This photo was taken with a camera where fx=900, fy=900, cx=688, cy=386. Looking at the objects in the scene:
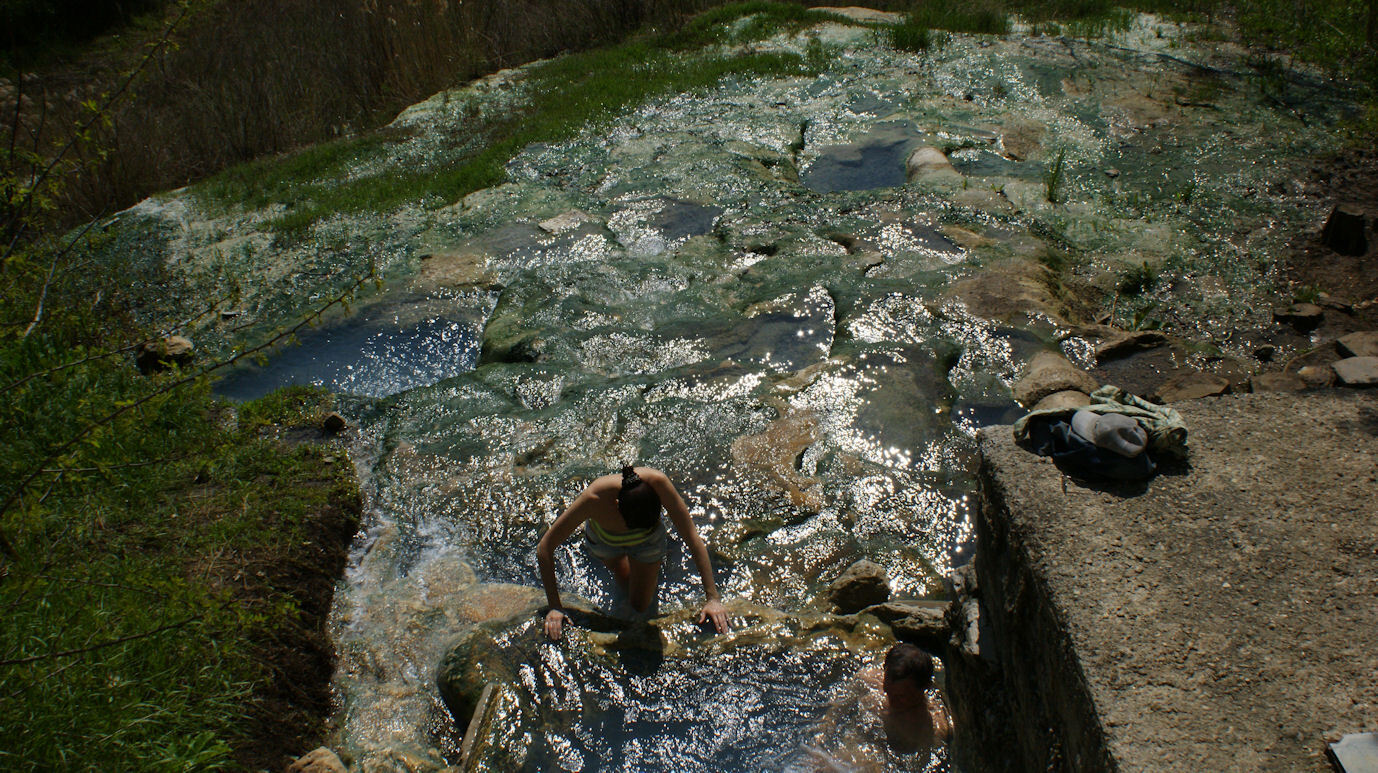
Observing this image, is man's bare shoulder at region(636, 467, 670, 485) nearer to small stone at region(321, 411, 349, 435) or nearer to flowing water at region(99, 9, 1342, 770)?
flowing water at region(99, 9, 1342, 770)

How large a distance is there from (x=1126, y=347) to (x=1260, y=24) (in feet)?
24.2

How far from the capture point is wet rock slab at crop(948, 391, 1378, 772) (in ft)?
7.11

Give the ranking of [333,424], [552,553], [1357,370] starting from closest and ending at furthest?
[552,553], [1357,370], [333,424]

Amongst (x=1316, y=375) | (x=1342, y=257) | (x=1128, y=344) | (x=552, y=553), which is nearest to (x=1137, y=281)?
(x=1128, y=344)

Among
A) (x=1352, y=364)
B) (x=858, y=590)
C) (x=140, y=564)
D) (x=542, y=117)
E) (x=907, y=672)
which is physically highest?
(x=1352, y=364)

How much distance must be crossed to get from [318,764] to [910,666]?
2191 mm

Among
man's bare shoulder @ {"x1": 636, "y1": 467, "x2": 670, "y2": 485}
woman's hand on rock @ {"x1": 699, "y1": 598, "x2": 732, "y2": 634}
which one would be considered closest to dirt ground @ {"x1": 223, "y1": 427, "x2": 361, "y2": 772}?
man's bare shoulder @ {"x1": 636, "y1": 467, "x2": 670, "y2": 485}

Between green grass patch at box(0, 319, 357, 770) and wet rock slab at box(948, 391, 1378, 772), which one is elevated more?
wet rock slab at box(948, 391, 1378, 772)

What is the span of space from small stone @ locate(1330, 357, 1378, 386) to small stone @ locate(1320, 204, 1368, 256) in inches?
104

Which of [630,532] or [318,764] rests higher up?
[630,532]

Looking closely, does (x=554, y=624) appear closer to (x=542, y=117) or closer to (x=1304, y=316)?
(x=1304, y=316)

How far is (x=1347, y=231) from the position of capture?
20.4 feet

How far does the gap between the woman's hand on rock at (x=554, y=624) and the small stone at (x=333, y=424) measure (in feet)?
7.27

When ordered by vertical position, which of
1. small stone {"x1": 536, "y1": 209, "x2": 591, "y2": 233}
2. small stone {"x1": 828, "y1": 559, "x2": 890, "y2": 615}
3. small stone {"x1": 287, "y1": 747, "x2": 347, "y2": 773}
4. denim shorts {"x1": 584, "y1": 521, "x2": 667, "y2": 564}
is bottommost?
small stone {"x1": 828, "y1": 559, "x2": 890, "y2": 615}
